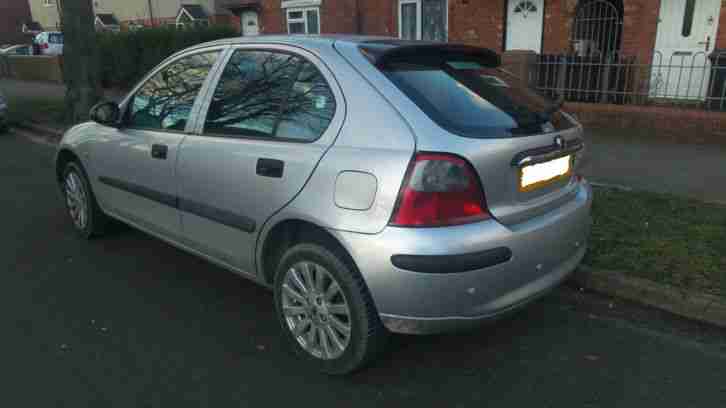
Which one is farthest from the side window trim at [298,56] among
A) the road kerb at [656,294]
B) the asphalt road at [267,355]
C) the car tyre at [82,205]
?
the road kerb at [656,294]

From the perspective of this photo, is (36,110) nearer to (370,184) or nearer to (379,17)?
(379,17)

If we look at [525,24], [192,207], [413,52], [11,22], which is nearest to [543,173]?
[413,52]

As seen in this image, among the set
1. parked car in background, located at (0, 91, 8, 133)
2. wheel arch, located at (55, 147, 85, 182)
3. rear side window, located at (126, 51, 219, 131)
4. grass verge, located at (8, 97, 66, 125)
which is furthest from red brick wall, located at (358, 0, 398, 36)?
rear side window, located at (126, 51, 219, 131)

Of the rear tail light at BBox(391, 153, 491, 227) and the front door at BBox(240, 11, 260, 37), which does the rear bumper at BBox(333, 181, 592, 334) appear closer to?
the rear tail light at BBox(391, 153, 491, 227)

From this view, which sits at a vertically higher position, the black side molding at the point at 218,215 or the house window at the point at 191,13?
the house window at the point at 191,13

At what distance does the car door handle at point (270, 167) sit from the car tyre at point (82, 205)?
7.89 ft

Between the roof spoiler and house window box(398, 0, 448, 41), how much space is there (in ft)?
37.4

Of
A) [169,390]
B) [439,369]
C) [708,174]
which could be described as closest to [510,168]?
[439,369]

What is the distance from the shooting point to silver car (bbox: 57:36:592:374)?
98.3 inches

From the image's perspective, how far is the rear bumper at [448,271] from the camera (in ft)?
8.05

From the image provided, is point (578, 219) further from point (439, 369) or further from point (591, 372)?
point (439, 369)

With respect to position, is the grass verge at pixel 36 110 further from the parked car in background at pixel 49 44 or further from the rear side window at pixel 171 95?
the parked car in background at pixel 49 44

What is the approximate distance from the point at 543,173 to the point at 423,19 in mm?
12969

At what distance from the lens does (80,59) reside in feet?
35.7
